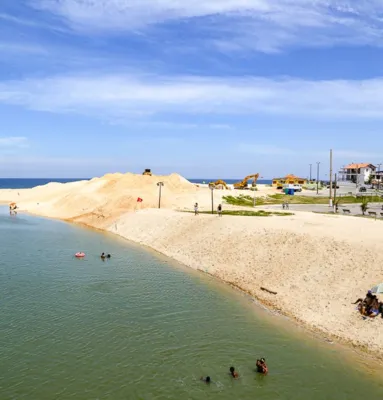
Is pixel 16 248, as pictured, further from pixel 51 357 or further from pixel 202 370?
pixel 202 370

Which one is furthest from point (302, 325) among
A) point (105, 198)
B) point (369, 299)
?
point (105, 198)

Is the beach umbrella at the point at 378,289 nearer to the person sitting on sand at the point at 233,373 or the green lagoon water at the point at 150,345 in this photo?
the green lagoon water at the point at 150,345

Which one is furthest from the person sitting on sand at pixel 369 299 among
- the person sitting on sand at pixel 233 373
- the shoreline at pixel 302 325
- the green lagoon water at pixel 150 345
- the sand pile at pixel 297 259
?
the person sitting on sand at pixel 233 373

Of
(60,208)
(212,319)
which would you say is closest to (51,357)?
(212,319)

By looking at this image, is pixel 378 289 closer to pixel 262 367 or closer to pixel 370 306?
pixel 370 306

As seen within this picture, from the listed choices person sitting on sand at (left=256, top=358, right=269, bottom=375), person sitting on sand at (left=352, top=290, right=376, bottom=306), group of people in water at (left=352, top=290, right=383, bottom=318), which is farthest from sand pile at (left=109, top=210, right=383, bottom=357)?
person sitting on sand at (left=256, top=358, right=269, bottom=375)

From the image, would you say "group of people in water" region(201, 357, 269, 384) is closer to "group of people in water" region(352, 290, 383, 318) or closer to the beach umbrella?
"group of people in water" region(352, 290, 383, 318)
